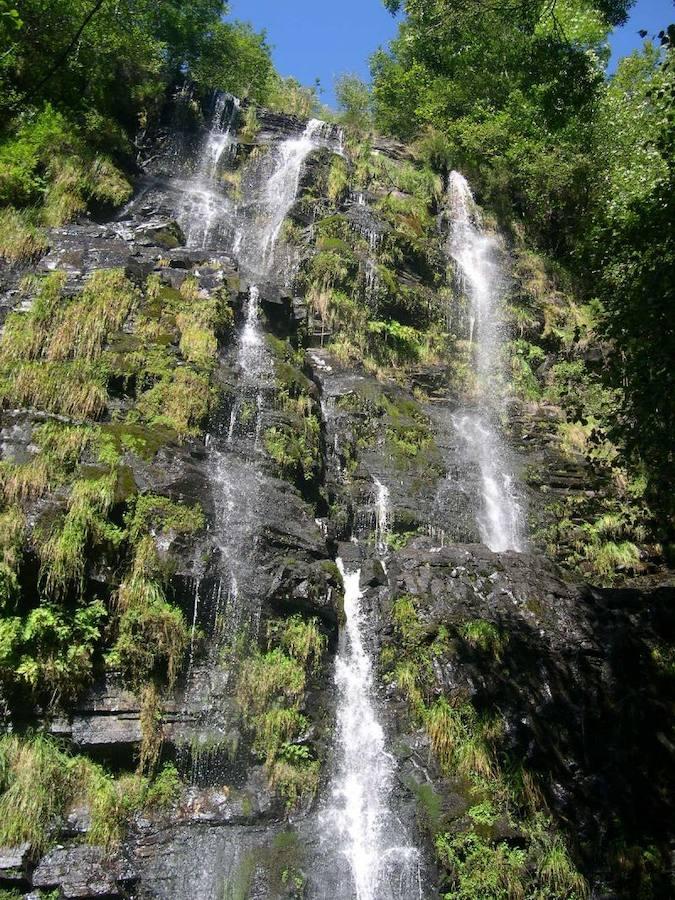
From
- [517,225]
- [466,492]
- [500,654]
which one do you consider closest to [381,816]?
[500,654]

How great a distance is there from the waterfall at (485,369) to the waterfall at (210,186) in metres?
6.89

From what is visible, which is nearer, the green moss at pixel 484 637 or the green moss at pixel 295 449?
the green moss at pixel 484 637

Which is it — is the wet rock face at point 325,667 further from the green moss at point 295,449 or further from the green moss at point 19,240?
the green moss at point 19,240

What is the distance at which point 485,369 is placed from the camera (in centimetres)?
1620

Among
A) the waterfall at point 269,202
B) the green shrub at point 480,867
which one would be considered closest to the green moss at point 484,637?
the green shrub at point 480,867

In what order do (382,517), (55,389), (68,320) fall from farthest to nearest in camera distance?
(382,517) → (68,320) → (55,389)

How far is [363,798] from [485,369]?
11.5 metres

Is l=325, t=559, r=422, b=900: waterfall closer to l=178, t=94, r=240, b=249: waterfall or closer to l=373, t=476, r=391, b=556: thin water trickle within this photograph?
l=373, t=476, r=391, b=556: thin water trickle

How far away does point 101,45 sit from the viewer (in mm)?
16781

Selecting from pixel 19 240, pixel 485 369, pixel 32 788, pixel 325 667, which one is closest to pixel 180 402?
pixel 325 667

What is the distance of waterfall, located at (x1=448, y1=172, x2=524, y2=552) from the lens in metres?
12.2

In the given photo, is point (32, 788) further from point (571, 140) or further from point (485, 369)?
point (571, 140)

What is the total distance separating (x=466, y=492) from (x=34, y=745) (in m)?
8.42

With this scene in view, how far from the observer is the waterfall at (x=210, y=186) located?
15.9 m
